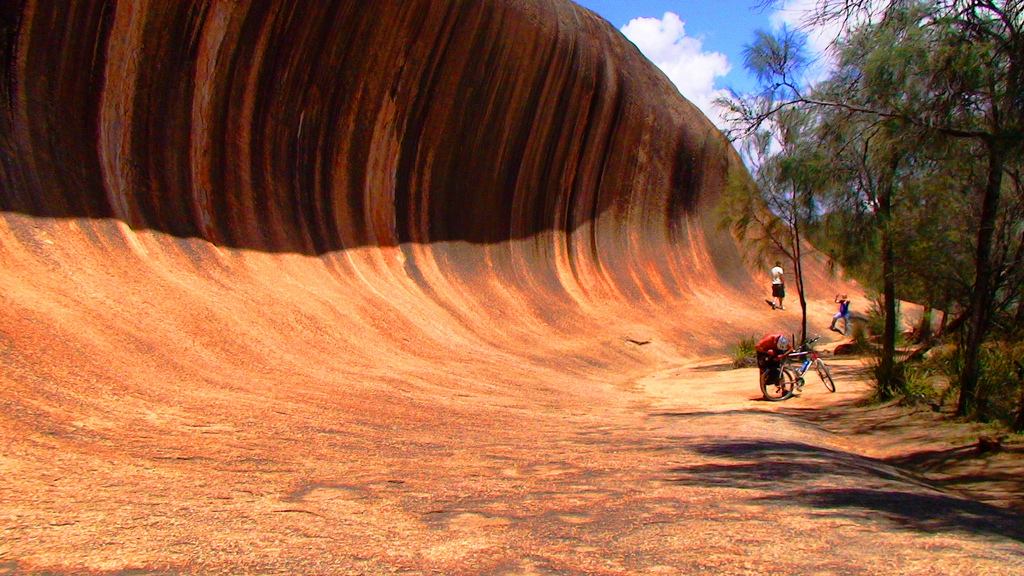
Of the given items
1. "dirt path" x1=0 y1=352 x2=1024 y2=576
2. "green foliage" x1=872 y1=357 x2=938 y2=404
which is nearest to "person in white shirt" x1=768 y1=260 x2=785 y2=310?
"green foliage" x1=872 y1=357 x2=938 y2=404

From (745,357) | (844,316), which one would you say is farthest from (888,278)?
(844,316)

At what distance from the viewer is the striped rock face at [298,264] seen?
509 centimetres

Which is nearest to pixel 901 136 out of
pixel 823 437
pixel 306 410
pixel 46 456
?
pixel 823 437

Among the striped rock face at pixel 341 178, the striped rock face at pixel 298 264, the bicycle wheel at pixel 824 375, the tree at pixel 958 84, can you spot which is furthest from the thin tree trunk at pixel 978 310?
the striped rock face at pixel 298 264

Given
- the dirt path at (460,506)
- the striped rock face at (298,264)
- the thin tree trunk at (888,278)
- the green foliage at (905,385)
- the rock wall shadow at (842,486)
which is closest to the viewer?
the dirt path at (460,506)

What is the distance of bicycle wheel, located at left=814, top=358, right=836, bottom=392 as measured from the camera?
12.8m

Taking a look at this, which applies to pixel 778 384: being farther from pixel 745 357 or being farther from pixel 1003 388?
pixel 745 357

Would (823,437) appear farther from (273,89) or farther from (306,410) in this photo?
(273,89)

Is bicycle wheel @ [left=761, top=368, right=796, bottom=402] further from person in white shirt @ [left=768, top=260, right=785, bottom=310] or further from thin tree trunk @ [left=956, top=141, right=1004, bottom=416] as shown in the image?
person in white shirt @ [left=768, top=260, right=785, bottom=310]

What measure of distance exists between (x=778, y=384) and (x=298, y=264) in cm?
753

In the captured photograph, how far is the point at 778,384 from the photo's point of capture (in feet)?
42.0

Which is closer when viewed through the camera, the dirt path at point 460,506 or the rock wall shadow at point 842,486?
the dirt path at point 460,506

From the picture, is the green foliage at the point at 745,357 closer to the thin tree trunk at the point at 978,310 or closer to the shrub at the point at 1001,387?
the shrub at the point at 1001,387

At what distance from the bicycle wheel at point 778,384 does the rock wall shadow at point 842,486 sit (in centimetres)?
524
